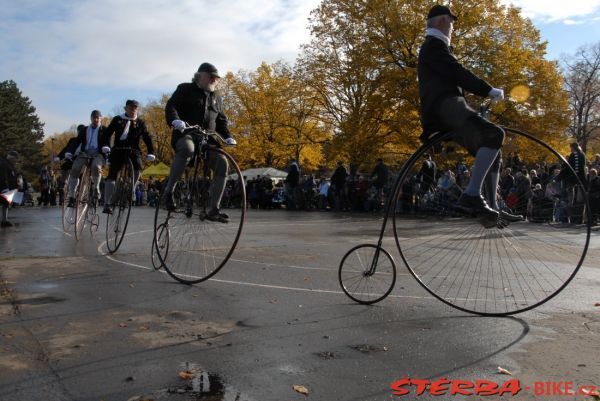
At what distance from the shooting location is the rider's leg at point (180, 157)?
19.1ft

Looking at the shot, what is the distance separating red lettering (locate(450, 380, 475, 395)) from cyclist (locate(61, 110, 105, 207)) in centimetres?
791

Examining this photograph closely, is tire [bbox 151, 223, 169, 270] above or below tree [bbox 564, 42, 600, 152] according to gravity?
below

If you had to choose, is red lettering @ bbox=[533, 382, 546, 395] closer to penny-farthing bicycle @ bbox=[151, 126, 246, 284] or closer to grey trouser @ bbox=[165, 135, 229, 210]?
penny-farthing bicycle @ bbox=[151, 126, 246, 284]

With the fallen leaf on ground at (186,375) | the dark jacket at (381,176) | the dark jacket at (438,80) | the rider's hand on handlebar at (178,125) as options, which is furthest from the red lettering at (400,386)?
the dark jacket at (381,176)

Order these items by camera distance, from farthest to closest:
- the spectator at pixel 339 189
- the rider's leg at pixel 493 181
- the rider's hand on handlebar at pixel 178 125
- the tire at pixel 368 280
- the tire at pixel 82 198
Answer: the spectator at pixel 339 189
the tire at pixel 82 198
the rider's hand on handlebar at pixel 178 125
the tire at pixel 368 280
the rider's leg at pixel 493 181

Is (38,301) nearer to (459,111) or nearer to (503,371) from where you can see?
(503,371)

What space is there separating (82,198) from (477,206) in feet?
25.0

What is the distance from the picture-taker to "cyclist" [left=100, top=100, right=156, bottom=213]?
8609 mm

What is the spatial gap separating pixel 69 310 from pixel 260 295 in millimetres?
1614

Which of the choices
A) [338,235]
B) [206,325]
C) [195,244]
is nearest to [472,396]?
[206,325]

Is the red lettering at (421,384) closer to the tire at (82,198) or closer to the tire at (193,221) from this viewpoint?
the tire at (193,221)

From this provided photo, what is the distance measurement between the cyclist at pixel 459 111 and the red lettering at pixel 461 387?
1.91 m

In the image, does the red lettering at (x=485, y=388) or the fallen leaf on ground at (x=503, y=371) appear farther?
the fallen leaf on ground at (x=503, y=371)

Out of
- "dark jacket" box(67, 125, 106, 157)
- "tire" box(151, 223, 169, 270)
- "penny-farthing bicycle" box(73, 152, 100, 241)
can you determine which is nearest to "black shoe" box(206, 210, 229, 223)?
"tire" box(151, 223, 169, 270)
